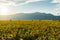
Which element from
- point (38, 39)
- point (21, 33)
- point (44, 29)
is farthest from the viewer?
point (44, 29)

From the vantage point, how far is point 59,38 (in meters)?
35.6

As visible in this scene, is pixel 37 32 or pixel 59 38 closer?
pixel 59 38

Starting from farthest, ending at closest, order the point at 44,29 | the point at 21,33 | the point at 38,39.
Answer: the point at 44,29
the point at 21,33
the point at 38,39

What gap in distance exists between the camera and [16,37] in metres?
36.6

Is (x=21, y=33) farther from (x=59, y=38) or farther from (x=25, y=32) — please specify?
(x=59, y=38)

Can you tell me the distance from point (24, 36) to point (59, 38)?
23.1 feet

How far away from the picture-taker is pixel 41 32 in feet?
129

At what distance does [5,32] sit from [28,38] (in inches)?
221

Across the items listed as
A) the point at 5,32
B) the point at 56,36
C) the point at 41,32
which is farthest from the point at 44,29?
the point at 5,32

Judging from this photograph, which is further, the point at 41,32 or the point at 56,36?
the point at 41,32

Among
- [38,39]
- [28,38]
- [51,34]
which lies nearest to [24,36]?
[28,38]

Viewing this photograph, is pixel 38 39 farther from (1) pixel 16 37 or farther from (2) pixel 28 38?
(1) pixel 16 37

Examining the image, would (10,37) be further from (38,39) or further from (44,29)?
(44,29)

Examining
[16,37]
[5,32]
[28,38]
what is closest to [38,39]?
[28,38]
